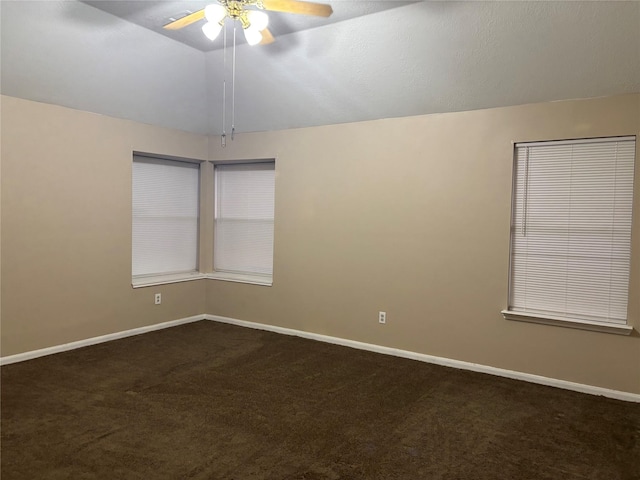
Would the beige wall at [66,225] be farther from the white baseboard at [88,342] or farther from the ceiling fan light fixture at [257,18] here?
the ceiling fan light fixture at [257,18]

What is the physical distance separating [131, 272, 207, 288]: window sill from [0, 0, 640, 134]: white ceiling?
167cm

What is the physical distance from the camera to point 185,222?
19.2ft

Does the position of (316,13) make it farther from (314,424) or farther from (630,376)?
(630,376)

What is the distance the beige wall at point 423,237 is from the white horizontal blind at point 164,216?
856 mm

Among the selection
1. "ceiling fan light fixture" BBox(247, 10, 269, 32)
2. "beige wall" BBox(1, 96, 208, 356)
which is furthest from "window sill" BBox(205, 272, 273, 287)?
"ceiling fan light fixture" BBox(247, 10, 269, 32)

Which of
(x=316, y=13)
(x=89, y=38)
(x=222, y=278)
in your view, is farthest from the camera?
(x=222, y=278)

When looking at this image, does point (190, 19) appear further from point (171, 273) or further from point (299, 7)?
point (171, 273)

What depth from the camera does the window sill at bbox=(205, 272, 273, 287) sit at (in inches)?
218

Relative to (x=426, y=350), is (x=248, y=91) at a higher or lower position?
higher

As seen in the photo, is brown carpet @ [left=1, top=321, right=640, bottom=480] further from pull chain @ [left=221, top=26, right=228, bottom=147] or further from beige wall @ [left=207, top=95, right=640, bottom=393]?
pull chain @ [left=221, top=26, right=228, bottom=147]

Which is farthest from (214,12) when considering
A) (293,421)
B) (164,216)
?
(164,216)

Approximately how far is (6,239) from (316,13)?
3053 mm

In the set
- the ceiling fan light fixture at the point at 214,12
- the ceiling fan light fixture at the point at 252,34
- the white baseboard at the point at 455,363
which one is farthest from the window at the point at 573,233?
the ceiling fan light fixture at the point at 214,12

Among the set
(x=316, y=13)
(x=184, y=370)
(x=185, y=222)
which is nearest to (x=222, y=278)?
(x=185, y=222)
